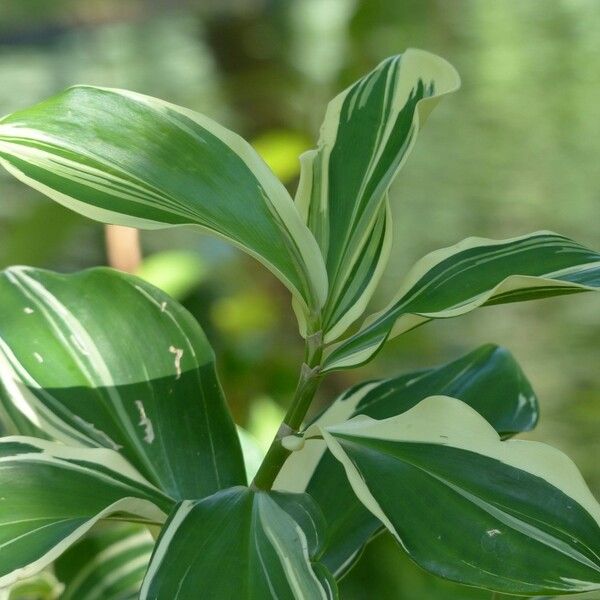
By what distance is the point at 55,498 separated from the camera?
0.43m

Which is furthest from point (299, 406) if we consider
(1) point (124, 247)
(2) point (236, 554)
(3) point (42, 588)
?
(1) point (124, 247)

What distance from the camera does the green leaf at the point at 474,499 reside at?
0.36 m

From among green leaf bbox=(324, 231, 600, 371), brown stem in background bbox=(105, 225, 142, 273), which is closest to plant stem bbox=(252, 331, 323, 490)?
green leaf bbox=(324, 231, 600, 371)

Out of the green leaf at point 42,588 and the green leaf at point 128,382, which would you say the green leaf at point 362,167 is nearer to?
the green leaf at point 128,382

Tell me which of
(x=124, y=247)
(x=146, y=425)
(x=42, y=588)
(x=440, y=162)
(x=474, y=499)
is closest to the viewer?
(x=474, y=499)

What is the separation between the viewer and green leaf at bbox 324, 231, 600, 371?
389 millimetres

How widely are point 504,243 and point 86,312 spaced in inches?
9.3

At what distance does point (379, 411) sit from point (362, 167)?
15 cm

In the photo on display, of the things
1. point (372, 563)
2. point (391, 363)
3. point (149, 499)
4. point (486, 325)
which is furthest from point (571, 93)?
point (149, 499)

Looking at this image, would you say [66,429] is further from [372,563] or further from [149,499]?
[372,563]

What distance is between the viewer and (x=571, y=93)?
1420 mm

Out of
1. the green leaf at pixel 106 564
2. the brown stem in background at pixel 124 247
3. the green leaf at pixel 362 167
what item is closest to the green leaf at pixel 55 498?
the green leaf at pixel 362 167

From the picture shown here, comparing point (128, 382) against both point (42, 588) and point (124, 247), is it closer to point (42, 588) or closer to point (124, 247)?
point (42, 588)

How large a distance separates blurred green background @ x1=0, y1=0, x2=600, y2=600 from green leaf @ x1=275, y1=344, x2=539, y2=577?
0.73 meters
